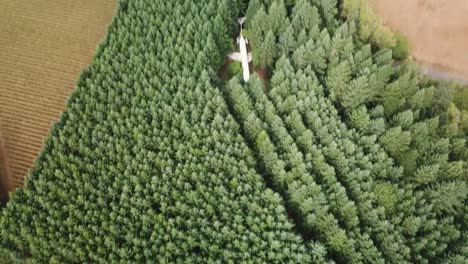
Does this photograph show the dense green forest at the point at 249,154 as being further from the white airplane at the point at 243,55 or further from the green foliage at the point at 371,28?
the white airplane at the point at 243,55

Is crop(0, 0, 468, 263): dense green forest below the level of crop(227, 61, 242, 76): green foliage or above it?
below

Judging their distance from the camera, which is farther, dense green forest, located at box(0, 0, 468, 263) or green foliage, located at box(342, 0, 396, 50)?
green foliage, located at box(342, 0, 396, 50)

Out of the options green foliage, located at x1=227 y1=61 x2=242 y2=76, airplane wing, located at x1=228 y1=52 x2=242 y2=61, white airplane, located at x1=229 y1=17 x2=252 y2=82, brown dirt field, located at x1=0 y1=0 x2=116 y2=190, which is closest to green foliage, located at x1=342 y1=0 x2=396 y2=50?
white airplane, located at x1=229 y1=17 x2=252 y2=82

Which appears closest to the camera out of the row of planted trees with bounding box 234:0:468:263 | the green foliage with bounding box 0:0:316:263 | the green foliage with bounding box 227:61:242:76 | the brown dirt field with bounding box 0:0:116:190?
the green foliage with bounding box 0:0:316:263

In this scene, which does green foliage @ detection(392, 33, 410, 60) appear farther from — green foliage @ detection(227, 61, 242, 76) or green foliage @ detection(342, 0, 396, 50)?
green foliage @ detection(227, 61, 242, 76)

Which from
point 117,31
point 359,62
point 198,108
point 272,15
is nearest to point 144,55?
point 117,31
